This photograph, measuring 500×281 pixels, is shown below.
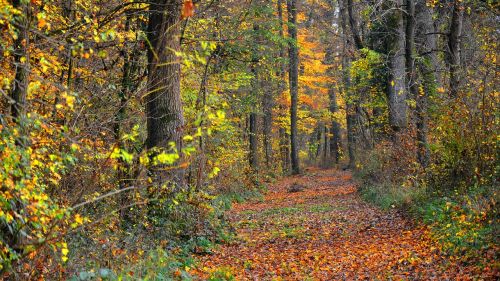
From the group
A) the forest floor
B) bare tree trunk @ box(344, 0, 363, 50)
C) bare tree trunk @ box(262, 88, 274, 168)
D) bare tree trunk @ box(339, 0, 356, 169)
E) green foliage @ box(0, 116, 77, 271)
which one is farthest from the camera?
bare tree trunk @ box(262, 88, 274, 168)

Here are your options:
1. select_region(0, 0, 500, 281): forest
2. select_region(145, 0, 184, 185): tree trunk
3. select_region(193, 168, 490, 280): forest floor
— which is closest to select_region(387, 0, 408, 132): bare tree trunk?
select_region(0, 0, 500, 281): forest

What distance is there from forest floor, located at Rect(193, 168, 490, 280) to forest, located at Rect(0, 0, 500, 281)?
0.05m

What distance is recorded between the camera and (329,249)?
400 inches

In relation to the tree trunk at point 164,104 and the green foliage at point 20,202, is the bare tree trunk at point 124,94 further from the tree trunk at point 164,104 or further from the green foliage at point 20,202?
the green foliage at point 20,202

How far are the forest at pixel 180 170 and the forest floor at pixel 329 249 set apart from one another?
0.05 metres

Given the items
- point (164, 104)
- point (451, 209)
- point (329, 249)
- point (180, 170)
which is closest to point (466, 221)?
point (451, 209)

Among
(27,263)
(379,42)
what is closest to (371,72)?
(379,42)

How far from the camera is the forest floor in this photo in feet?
26.2

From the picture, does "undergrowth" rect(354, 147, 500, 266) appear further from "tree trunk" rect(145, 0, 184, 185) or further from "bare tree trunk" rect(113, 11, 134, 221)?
"bare tree trunk" rect(113, 11, 134, 221)

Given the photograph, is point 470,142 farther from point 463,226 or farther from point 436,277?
point 436,277

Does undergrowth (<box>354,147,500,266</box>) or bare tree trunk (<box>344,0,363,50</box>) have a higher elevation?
bare tree trunk (<box>344,0,363,50</box>)

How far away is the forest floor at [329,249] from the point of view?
8.00m

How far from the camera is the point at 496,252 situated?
7.07 meters

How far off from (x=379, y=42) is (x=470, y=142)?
10.7 meters
